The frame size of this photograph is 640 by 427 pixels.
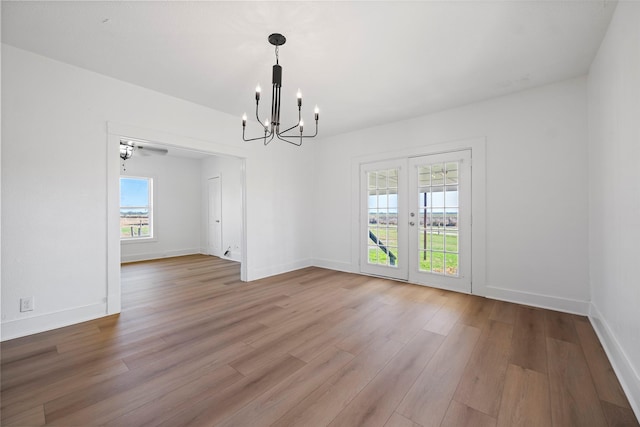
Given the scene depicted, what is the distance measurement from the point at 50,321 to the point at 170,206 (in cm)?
485

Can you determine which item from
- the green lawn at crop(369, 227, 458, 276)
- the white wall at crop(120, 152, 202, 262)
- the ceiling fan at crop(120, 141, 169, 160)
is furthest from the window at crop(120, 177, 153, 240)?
the green lawn at crop(369, 227, 458, 276)

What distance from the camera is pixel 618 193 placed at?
6.55ft

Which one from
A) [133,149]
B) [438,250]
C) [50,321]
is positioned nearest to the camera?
[50,321]

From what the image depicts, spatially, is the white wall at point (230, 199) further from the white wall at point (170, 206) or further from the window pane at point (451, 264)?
the window pane at point (451, 264)

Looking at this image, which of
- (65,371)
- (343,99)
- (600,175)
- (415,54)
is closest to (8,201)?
(65,371)

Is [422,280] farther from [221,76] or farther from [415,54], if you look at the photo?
[221,76]

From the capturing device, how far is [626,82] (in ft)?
5.98

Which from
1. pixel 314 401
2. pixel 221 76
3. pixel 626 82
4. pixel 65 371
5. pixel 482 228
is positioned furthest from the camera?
pixel 482 228

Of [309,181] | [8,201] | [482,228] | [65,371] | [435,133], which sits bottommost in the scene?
[65,371]

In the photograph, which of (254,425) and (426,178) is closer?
(254,425)

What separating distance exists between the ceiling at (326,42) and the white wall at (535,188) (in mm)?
308

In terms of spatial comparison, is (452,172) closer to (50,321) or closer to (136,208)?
(50,321)

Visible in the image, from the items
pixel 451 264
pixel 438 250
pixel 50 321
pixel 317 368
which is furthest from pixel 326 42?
pixel 50 321

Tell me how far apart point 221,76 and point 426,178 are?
327cm
